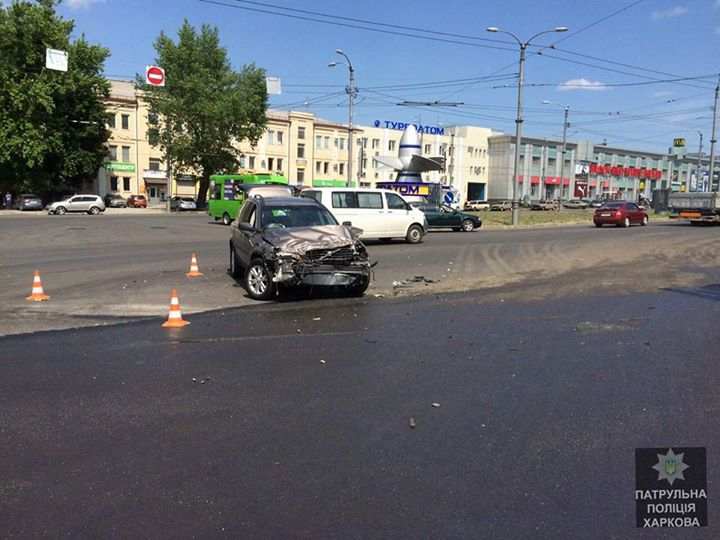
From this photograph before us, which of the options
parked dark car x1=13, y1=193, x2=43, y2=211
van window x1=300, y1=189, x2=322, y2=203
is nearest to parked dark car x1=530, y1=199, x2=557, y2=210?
parked dark car x1=13, y1=193, x2=43, y2=211

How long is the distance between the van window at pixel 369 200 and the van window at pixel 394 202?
40cm

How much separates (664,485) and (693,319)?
5905 mm

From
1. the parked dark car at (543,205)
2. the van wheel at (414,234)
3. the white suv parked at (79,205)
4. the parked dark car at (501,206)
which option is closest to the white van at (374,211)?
the van wheel at (414,234)

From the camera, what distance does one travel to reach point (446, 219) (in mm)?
28516

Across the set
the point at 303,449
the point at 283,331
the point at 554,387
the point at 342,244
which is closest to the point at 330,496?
the point at 303,449

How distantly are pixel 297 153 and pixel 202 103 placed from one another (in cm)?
2476

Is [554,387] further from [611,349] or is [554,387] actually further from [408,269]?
[408,269]

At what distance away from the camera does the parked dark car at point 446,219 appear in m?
28.1

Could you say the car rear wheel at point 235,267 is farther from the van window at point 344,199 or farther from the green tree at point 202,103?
the green tree at point 202,103

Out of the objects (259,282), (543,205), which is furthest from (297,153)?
(259,282)

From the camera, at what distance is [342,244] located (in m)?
9.52

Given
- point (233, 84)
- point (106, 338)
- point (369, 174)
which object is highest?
point (233, 84)

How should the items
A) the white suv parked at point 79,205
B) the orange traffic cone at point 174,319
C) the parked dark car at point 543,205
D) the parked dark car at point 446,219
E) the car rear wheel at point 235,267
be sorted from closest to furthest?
the orange traffic cone at point 174,319
the car rear wheel at point 235,267
the parked dark car at point 446,219
the white suv parked at point 79,205
the parked dark car at point 543,205

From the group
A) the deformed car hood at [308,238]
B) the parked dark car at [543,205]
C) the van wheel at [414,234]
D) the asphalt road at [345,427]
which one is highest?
Result: the parked dark car at [543,205]
